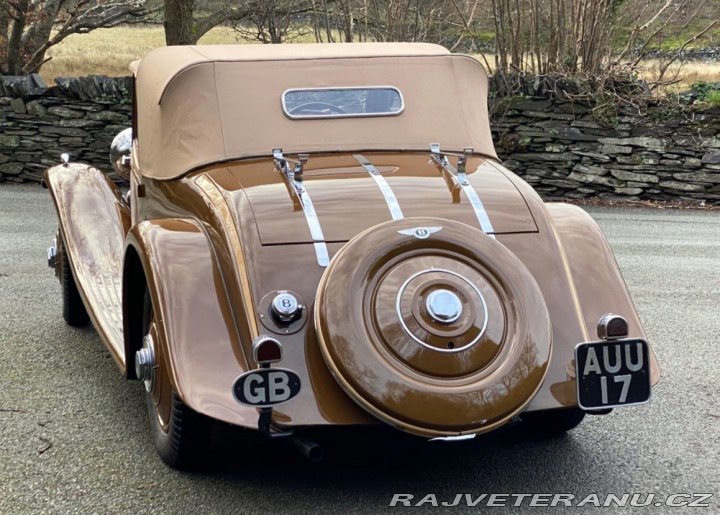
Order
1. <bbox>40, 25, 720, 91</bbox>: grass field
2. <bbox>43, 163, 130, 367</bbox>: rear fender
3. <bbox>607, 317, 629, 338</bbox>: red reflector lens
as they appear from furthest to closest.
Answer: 1. <bbox>40, 25, 720, 91</bbox>: grass field
2. <bbox>43, 163, 130, 367</bbox>: rear fender
3. <bbox>607, 317, 629, 338</bbox>: red reflector lens

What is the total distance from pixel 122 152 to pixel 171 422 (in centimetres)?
281

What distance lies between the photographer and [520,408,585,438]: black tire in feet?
12.4

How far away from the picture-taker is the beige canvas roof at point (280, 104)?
4184 millimetres

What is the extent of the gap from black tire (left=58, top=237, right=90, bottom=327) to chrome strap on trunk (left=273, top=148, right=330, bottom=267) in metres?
2.02

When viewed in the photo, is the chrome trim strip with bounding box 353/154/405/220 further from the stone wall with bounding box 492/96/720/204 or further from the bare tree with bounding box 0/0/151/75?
the bare tree with bounding box 0/0/151/75

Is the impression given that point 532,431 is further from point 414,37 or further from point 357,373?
point 414,37

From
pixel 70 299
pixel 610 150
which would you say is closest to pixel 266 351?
pixel 70 299

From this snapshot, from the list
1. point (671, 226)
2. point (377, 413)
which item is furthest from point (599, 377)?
point (671, 226)

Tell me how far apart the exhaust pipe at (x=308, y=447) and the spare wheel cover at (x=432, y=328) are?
0.21 metres

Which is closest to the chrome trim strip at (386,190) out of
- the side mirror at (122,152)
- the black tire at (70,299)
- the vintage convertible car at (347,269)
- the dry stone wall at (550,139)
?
the vintage convertible car at (347,269)

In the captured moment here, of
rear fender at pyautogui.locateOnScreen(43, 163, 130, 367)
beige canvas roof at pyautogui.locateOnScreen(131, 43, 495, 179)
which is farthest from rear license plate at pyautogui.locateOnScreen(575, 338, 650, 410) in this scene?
rear fender at pyautogui.locateOnScreen(43, 163, 130, 367)

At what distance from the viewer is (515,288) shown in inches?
123

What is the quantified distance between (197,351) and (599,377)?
1454 mm

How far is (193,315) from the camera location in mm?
3197
